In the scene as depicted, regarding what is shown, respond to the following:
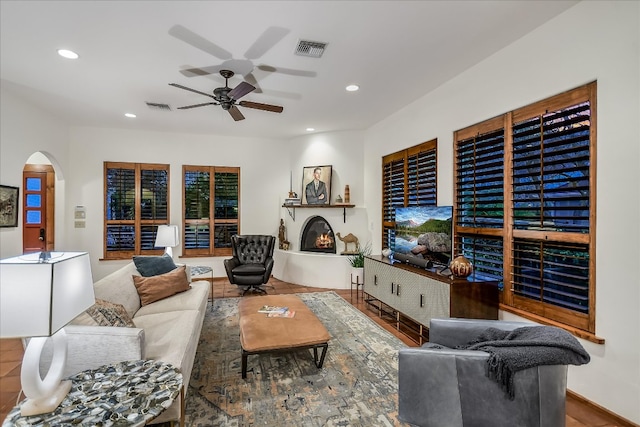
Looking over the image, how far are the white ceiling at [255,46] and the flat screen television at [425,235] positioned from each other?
5.09 ft

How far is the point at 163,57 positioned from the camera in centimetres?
325

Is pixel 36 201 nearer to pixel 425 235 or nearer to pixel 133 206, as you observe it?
pixel 133 206

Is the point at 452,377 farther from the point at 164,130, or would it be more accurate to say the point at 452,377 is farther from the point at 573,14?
the point at 164,130

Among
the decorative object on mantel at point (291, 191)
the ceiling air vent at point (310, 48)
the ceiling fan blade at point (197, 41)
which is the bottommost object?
the decorative object on mantel at point (291, 191)

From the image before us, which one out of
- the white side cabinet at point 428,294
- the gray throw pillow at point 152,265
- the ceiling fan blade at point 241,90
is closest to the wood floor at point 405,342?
the white side cabinet at point 428,294

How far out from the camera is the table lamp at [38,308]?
1.24m

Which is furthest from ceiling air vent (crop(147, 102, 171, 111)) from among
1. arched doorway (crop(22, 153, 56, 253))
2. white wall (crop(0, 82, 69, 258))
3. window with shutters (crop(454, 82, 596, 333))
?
window with shutters (crop(454, 82, 596, 333))

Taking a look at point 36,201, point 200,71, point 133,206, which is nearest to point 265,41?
point 200,71

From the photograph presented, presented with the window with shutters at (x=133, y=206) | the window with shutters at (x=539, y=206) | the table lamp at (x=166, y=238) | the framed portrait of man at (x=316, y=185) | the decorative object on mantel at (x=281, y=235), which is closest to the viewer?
the window with shutters at (x=539, y=206)

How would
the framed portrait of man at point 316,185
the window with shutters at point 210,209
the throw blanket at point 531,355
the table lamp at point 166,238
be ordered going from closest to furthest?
the throw blanket at point 531,355 → the table lamp at point 166,238 → the framed portrait of man at point 316,185 → the window with shutters at point 210,209

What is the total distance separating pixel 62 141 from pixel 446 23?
20.5ft

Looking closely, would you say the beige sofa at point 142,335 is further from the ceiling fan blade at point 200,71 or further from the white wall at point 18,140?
the ceiling fan blade at point 200,71

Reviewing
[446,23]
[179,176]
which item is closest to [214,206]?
[179,176]

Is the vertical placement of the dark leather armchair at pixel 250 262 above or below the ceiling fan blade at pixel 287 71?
below
